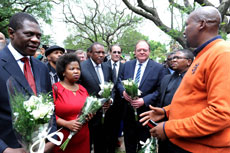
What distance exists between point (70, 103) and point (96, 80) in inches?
54.7

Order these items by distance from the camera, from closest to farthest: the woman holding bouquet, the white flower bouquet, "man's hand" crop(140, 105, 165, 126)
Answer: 1. the white flower bouquet
2. "man's hand" crop(140, 105, 165, 126)
3. the woman holding bouquet

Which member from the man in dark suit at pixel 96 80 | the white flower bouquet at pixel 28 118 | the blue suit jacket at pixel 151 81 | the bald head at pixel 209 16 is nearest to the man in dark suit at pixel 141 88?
the blue suit jacket at pixel 151 81

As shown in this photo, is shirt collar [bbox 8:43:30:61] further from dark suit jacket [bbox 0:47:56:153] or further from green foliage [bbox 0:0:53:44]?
green foliage [bbox 0:0:53:44]

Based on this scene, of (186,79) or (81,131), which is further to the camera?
(81,131)

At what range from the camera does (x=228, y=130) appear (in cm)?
167

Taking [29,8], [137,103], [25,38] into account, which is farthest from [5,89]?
[29,8]

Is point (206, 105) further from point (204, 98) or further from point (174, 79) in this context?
point (174, 79)

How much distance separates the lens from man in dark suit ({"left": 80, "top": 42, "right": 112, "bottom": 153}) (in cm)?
422

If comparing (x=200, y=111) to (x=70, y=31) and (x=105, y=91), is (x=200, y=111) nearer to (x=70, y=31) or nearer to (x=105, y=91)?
(x=105, y=91)

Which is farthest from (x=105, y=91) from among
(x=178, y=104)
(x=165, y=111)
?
(x=178, y=104)

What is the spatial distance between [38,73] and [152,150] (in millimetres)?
1885

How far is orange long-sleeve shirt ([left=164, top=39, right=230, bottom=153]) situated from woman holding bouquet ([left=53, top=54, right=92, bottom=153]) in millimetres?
1661

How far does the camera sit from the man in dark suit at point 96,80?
4219mm

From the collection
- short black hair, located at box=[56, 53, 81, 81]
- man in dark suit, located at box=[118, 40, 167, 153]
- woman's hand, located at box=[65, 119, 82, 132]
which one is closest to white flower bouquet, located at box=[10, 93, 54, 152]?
woman's hand, located at box=[65, 119, 82, 132]
